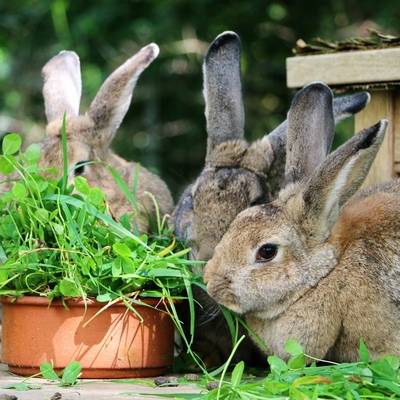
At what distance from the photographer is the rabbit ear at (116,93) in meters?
6.18

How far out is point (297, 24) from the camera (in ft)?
29.6

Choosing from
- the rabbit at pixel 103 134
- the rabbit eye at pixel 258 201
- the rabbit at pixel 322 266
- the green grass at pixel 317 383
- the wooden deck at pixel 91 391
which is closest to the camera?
the green grass at pixel 317 383

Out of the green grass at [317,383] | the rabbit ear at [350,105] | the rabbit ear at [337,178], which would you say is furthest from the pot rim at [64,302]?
→ the rabbit ear at [350,105]

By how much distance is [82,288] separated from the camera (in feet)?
14.6

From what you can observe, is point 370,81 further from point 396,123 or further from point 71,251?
point 71,251

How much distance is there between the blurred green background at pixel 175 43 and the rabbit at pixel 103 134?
2102 millimetres

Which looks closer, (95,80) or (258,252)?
(258,252)

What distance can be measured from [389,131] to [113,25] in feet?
12.1

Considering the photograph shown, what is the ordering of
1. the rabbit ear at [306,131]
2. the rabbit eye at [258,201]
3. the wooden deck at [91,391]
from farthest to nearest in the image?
the rabbit eye at [258,201]
the rabbit ear at [306,131]
the wooden deck at [91,391]

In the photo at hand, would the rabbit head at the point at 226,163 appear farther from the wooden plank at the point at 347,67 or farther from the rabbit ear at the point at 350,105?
the wooden plank at the point at 347,67

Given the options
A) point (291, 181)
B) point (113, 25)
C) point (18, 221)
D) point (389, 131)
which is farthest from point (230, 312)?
point (113, 25)

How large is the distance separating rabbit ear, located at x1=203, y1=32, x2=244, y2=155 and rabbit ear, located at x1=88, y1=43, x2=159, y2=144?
0.62m

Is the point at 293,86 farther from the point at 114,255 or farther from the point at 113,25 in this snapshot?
the point at 113,25

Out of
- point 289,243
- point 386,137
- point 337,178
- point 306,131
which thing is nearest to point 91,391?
point 289,243
